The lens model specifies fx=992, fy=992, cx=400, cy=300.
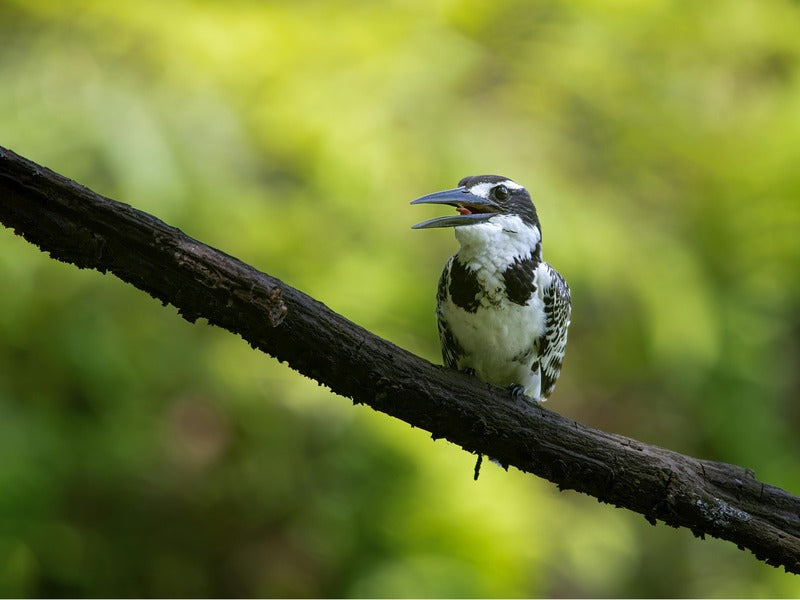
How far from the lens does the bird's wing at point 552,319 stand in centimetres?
253

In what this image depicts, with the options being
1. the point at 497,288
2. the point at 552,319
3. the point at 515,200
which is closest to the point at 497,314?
the point at 497,288

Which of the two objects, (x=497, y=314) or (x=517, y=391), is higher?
(x=497, y=314)

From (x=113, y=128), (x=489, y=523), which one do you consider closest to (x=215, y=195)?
(x=113, y=128)

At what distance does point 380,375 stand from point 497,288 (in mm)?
553

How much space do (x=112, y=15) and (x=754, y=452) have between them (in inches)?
147

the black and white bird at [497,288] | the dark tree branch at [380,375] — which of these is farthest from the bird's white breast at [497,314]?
the dark tree branch at [380,375]

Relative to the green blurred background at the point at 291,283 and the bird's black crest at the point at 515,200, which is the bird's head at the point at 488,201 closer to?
the bird's black crest at the point at 515,200

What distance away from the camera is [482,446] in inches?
85.3

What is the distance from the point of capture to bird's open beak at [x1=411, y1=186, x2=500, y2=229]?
2.31m

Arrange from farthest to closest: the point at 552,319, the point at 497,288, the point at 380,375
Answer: the point at 552,319 → the point at 497,288 → the point at 380,375

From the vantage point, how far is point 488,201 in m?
2.45

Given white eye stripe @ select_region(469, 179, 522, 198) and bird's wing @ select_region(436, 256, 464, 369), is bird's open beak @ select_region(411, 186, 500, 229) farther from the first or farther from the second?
bird's wing @ select_region(436, 256, 464, 369)

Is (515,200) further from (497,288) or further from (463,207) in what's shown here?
(497,288)

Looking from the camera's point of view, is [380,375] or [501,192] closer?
[380,375]
